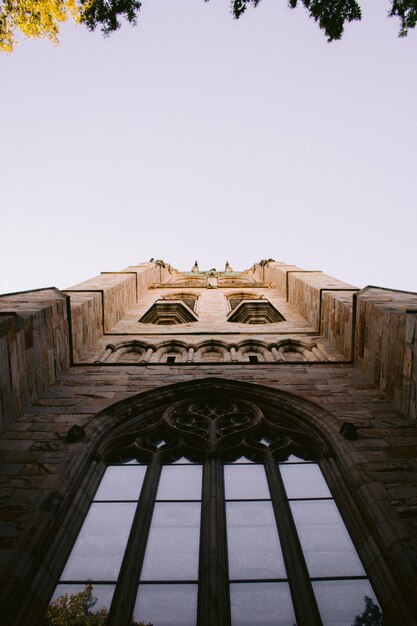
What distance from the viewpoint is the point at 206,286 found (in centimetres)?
2206

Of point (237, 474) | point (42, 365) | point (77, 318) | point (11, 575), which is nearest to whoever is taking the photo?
point (11, 575)

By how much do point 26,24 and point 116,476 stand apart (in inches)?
260

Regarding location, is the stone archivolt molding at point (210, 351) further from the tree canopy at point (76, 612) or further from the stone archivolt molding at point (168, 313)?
the tree canopy at point (76, 612)

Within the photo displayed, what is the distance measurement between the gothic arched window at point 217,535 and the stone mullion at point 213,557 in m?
0.01

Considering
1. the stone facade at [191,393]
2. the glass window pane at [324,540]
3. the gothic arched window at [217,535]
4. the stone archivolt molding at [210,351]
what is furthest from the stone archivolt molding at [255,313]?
the glass window pane at [324,540]

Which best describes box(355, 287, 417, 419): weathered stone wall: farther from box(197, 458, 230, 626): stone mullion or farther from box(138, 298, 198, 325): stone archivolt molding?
box(138, 298, 198, 325): stone archivolt molding

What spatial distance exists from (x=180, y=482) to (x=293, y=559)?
171 centimetres

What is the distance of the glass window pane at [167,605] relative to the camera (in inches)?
145

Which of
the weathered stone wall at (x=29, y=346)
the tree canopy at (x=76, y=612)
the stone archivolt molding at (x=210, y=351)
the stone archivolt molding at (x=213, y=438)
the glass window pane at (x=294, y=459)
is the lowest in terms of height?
the tree canopy at (x=76, y=612)

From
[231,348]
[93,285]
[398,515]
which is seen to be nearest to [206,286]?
[93,285]

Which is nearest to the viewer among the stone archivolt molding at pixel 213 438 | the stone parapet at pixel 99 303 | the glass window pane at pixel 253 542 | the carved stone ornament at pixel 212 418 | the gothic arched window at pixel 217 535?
the gothic arched window at pixel 217 535

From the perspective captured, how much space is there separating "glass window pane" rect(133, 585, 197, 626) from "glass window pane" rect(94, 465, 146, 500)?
4.52 ft

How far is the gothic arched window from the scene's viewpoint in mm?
3818

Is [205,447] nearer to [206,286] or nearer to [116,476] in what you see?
[116,476]
